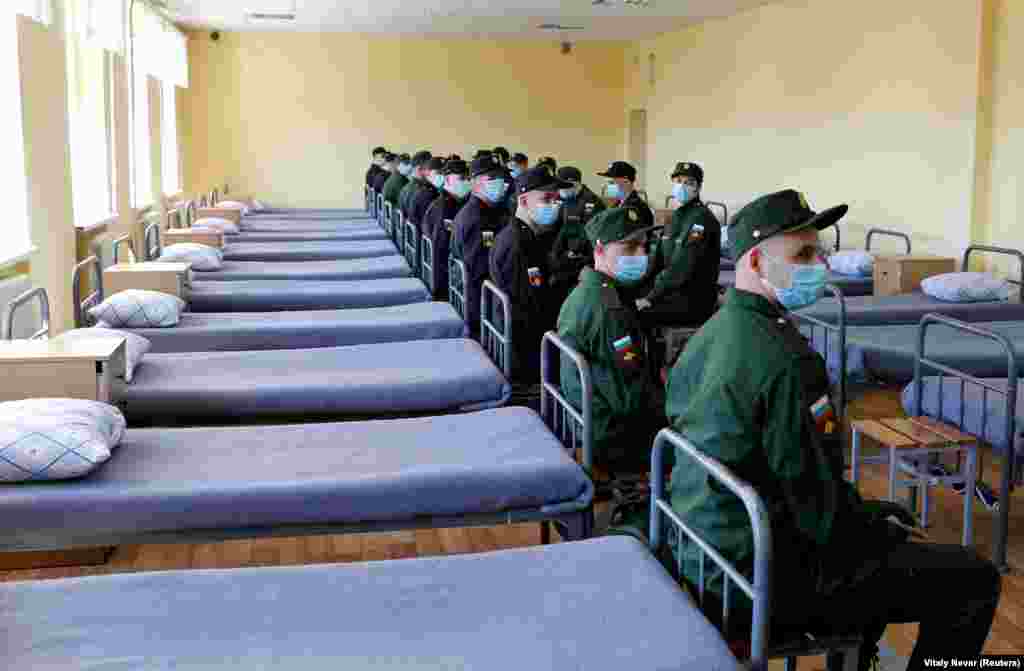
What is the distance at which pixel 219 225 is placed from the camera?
1066 centimetres

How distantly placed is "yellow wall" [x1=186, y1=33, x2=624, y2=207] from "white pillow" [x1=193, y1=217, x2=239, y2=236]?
4.89 m

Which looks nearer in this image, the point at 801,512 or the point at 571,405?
the point at 801,512

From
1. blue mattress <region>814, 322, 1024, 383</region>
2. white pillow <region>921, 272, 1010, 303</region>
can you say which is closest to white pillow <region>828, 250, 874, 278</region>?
white pillow <region>921, 272, 1010, 303</region>

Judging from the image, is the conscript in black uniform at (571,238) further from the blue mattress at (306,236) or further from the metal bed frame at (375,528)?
the metal bed frame at (375,528)

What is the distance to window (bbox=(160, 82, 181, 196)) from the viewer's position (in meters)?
13.7

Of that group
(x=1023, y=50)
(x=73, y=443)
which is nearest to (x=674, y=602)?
(x=73, y=443)

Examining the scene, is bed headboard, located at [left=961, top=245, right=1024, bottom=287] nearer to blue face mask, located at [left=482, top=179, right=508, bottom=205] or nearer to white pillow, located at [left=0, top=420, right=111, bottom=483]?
blue face mask, located at [left=482, top=179, right=508, bottom=205]

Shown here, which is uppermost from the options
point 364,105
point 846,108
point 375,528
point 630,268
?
point 364,105

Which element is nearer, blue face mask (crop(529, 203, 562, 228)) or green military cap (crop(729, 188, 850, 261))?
green military cap (crop(729, 188, 850, 261))

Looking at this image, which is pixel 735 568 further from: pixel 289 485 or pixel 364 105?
pixel 364 105

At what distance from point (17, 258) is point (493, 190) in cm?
321

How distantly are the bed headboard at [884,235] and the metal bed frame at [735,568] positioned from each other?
6298mm

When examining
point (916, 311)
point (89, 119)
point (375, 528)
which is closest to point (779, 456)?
point (375, 528)

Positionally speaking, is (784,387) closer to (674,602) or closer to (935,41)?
(674,602)
